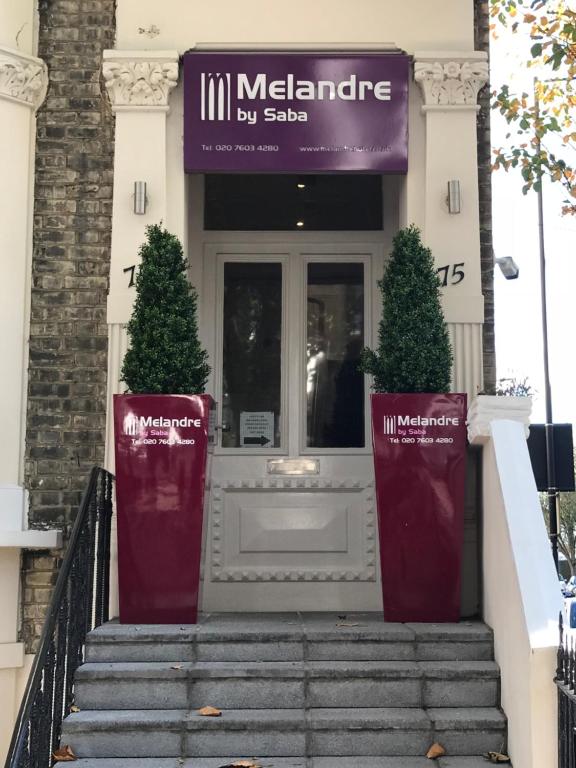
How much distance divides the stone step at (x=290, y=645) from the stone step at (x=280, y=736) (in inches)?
18.9

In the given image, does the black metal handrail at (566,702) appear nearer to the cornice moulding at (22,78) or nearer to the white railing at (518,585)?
the white railing at (518,585)

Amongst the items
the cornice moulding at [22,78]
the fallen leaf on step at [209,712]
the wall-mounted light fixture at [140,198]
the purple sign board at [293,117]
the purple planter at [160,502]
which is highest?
the cornice moulding at [22,78]

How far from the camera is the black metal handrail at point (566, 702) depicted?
4.14 meters

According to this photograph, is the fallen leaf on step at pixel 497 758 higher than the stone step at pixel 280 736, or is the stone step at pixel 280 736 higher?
the stone step at pixel 280 736

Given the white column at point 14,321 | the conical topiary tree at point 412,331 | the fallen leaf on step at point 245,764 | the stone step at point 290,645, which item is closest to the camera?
the fallen leaf on step at point 245,764

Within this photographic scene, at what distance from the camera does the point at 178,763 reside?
4.77 meters

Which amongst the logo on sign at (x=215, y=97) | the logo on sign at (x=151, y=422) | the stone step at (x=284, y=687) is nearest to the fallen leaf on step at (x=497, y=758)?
the stone step at (x=284, y=687)

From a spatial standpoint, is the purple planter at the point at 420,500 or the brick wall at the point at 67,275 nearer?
the purple planter at the point at 420,500

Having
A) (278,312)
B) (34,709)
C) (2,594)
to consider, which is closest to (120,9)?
(278,312)

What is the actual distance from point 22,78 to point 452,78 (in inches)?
114

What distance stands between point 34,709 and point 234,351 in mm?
3490

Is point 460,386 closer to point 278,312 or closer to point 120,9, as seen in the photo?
point 278,312

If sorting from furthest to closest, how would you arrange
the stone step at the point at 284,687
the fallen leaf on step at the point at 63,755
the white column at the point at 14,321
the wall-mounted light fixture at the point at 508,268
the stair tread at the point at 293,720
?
the wall-mounted light fixture at the point at 508,268 < the white column at the point at 14,321 < the stone step at the point at 284,687 < the stair tread at the point at 293,720 < the fallen leaf on step at the point at 63,755

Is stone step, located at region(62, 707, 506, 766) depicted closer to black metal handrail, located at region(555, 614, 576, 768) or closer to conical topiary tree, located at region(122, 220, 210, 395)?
black metal handrail, located at region(555, 614, 576, 768)
